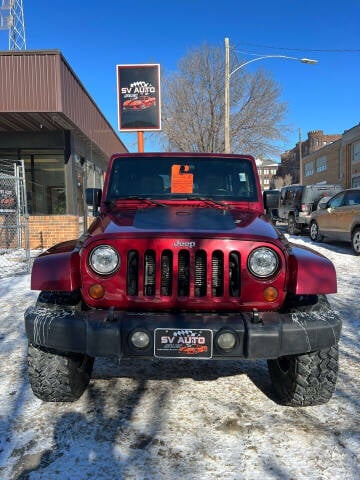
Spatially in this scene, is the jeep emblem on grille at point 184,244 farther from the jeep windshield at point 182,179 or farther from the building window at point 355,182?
the building window at point 355,182

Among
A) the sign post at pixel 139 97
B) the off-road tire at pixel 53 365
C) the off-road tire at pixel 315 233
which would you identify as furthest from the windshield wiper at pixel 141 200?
the off-road tire at pixel 315 233

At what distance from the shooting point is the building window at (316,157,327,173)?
40.7 meters

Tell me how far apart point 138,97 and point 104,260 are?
9310mm

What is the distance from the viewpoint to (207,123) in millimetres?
24297

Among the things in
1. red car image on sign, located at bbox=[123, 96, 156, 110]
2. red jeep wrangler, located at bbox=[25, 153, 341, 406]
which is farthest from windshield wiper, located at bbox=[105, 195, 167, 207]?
red car image on sign, located at bbox=[123, 96, 156, 110]

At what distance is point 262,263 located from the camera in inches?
104

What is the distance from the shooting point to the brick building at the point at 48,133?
31.9 ft

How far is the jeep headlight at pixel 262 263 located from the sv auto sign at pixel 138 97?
9.07 metres

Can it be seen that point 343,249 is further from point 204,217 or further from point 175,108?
point 175,108

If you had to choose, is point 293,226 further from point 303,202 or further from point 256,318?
point 256,318

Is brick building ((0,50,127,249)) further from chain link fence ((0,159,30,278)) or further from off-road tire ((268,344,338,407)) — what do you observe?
off-road tire ((268,344,338,407))

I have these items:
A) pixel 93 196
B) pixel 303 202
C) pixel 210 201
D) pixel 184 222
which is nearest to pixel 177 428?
pixel 184 222

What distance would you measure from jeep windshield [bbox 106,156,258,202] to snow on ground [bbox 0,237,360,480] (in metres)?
1.55

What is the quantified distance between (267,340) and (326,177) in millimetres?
40352
